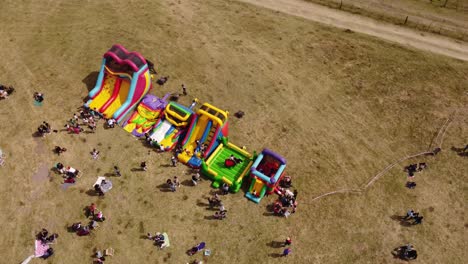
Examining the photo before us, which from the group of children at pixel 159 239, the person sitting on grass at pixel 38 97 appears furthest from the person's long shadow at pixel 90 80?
the group of children at pixel 159 239

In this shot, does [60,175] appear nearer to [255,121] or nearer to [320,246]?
[255,121]

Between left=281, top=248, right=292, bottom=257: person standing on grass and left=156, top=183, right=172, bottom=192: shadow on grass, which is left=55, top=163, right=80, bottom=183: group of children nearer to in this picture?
left=156, top=183, right=172, bottom=192: shadow on grass

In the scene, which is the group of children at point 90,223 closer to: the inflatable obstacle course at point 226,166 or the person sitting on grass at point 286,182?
the inflatable obstacle course at point 226,166

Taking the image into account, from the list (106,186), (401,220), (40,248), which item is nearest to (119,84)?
(106,186)

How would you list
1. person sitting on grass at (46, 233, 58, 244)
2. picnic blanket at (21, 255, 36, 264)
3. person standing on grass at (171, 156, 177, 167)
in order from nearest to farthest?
picnic blanket at (21, 255, 36, 264) < person sitting on grass at (46, 233, 58, 244) < person standing on grass at (171, 156, 177, 167)

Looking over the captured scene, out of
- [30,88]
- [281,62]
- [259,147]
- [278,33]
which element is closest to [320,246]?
[259,147]

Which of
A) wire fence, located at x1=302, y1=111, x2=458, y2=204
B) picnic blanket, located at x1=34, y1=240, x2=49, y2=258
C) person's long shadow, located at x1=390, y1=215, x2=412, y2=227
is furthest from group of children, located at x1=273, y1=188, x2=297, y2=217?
picnic blanket, located at x1=34, y1=240, x2=49, y2=258
